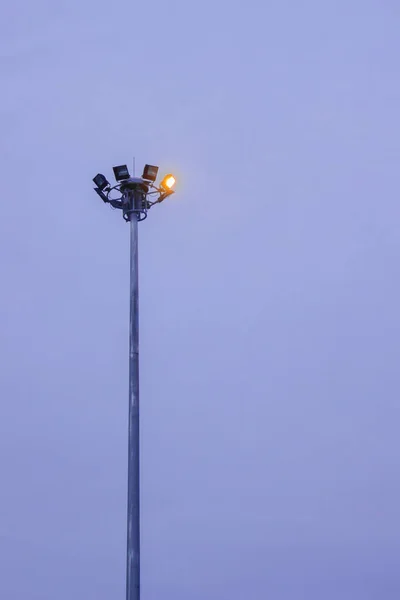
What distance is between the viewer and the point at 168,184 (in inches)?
719

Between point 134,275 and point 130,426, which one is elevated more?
point 134,275

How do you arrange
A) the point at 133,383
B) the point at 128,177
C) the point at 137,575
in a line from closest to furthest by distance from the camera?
the point at 137,575 < the point at 133,383 < the point at 128,177

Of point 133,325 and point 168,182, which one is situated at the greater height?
point 168,182

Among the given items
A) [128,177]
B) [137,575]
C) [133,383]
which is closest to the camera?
[137,575]

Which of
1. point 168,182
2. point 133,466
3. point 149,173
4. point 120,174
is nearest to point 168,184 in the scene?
point 168,182

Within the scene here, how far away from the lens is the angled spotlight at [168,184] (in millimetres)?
18216

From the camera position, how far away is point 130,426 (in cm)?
1645

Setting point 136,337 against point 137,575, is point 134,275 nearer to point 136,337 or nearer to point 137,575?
point 136,337

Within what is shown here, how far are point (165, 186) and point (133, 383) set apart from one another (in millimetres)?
3861

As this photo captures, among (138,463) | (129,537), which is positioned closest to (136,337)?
(138,463)

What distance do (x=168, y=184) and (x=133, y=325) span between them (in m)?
2.84

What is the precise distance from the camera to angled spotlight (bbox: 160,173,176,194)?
1822 cm

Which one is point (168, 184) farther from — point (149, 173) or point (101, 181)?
point (101, 181)

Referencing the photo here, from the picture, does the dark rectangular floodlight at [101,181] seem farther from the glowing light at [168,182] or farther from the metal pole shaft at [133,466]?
the glowing light at [168,182]
